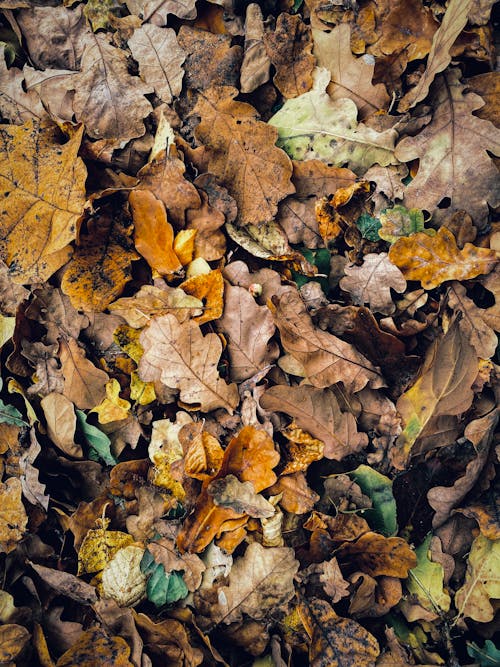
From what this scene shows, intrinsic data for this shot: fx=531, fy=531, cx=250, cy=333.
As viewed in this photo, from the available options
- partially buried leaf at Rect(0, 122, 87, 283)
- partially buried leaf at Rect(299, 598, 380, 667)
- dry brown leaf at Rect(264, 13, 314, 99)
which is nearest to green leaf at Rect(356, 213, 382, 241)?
dry brown leaf at Rect(264, 13, 314, 99)

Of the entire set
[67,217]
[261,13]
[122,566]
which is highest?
[261,13]

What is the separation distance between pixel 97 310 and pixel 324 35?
133 centimetres

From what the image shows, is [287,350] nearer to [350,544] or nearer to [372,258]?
[372,258]

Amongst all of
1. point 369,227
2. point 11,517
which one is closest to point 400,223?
point 369,227

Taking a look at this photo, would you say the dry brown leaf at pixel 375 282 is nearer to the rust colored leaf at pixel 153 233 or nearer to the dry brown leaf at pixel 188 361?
the dry brown leaf at pixel 188 361

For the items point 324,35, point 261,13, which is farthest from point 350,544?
point 261,13

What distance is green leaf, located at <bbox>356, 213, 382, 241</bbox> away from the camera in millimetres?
1896

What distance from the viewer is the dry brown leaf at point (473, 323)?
5.65 feet

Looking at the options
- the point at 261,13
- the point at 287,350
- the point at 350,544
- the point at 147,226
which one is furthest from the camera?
the point at 261,13

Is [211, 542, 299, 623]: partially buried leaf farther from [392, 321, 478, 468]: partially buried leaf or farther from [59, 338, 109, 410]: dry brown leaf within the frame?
[59, 338, 109, 410]: dry brown leaf

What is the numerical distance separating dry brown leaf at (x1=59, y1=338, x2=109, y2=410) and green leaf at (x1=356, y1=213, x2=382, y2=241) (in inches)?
41.5

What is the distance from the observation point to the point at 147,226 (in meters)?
1.91

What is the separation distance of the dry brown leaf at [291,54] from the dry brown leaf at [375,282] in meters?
0.73

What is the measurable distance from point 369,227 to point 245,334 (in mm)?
587
